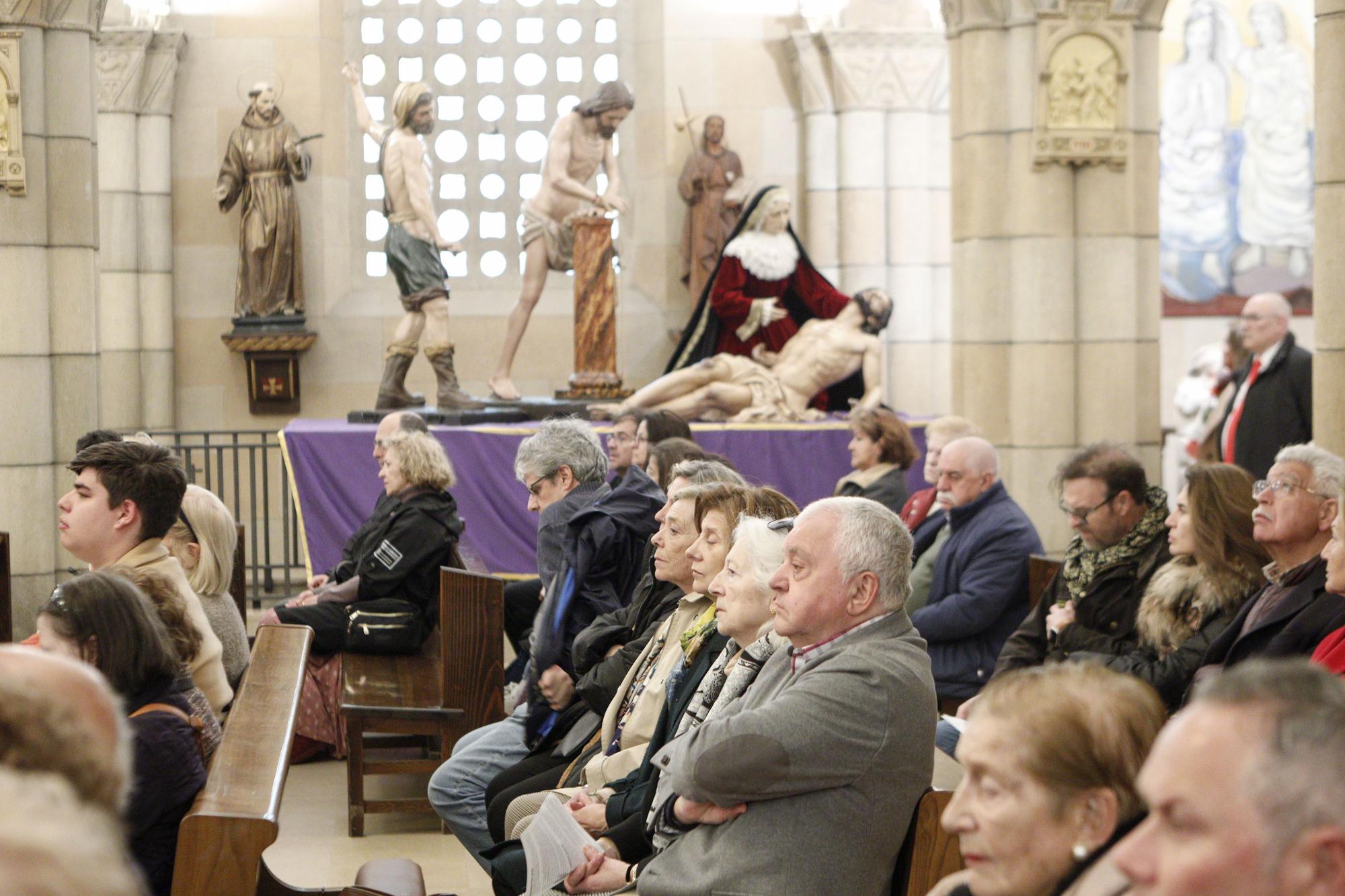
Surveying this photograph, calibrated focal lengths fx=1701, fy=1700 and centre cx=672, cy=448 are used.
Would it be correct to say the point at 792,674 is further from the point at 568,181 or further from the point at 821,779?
the point at 568,181

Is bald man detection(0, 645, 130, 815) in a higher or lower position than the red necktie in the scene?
lower

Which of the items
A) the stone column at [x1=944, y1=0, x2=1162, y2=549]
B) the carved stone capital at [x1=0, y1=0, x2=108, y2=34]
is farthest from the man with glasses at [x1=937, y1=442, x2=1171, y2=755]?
the carved stone capital at [x1=0, y1=0, x2=108, y2=34]

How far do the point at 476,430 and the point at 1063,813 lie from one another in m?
7.43

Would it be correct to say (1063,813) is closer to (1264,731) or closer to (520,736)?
(1264,731)

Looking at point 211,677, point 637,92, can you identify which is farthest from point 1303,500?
point 637,92

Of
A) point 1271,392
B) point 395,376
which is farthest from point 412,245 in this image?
point 1271,392

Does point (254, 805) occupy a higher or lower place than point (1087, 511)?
lower

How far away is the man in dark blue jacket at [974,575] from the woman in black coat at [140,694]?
9.37 ft

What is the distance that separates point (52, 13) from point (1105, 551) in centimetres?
572

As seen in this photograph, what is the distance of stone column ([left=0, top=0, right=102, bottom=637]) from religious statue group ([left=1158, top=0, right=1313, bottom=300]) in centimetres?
916

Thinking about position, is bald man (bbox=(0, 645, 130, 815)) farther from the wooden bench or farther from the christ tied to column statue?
the christ tied to column statue

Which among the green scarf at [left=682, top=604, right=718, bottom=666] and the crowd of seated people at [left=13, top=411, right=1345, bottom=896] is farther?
the green scarf at [left=682, top=604, right=718, bottom=666]

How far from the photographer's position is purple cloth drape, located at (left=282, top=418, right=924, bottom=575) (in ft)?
30.0

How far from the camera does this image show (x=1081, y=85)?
8141 mm
